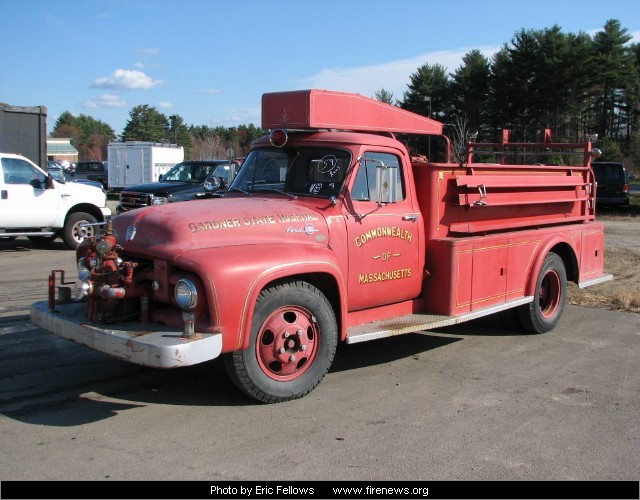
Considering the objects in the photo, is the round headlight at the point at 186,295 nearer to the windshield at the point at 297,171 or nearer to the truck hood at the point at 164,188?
the windshield at the point at 297,171

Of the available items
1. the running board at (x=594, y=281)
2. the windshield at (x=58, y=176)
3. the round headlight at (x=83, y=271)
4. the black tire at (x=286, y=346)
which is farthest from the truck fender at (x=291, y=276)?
the windshield at (x=58, y=176)

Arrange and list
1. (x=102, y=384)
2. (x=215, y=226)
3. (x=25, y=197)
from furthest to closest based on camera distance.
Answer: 1. (x=25, y=197)
2. (x=102, y=384)
3. (x=215, y=226)

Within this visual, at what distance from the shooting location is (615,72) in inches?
1821

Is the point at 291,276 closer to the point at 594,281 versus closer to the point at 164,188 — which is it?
the point at 594,281

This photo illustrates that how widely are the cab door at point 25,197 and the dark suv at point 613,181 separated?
18.9 m

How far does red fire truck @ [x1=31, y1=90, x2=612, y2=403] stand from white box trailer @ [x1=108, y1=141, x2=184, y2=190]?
29653 mm

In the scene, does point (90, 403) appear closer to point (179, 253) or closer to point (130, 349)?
point (130, 349)

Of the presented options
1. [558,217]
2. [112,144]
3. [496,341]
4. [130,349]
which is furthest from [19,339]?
[112,144]

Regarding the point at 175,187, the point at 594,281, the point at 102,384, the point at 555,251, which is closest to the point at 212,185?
the point at 102,384

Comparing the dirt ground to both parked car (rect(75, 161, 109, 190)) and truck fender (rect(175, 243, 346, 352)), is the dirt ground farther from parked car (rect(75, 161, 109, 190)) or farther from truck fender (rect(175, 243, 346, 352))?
parked car (rect(75, 161, 109, 190))

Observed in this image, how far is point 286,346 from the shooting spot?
520 cm

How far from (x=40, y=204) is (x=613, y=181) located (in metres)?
19.7

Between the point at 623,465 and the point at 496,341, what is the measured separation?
325 centimetres
